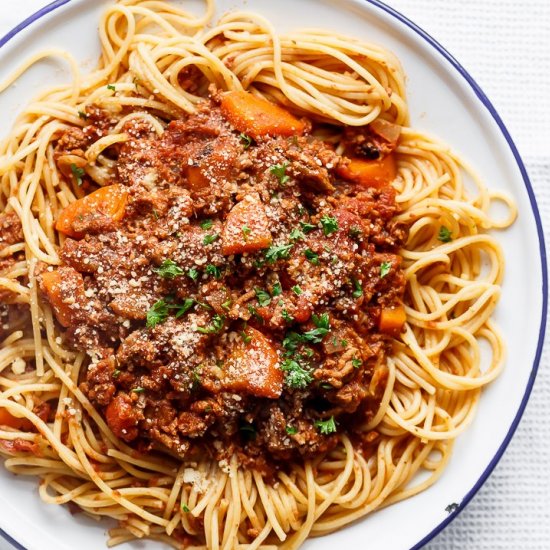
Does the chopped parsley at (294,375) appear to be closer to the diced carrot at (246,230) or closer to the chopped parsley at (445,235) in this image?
the diced carrot at (246,230)

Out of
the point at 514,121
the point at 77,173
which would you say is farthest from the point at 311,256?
the point at 514,121

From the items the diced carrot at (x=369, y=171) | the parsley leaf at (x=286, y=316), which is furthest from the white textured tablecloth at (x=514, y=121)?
the parsley leaf at (x=286, y=316)

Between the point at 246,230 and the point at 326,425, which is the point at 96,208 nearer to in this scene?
the point at 246,230

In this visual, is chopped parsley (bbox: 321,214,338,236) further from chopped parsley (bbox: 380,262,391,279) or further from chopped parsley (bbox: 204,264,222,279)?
chopped parsley (bbox: 204,264,222,279)

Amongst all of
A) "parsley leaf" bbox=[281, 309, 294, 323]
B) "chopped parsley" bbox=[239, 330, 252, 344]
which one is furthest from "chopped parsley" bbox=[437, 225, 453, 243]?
"chopped parsley" bbox=[239, 330, 252, 344]

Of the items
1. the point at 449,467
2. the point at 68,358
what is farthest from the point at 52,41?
the point at 449,467

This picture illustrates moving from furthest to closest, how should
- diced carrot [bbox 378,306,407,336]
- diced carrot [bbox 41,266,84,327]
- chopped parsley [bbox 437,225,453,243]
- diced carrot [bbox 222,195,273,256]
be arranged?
1. chopped parsley [bbox 437,225,453,243]
2. diced carrot [bbox 378,306,407,336]
3. diced carrot [bbox 41,266,84,327]
4. diced carrot [bbox 222,195,273,256]

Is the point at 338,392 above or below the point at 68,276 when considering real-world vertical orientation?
below

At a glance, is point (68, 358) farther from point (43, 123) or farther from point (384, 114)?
point (384, 114)
